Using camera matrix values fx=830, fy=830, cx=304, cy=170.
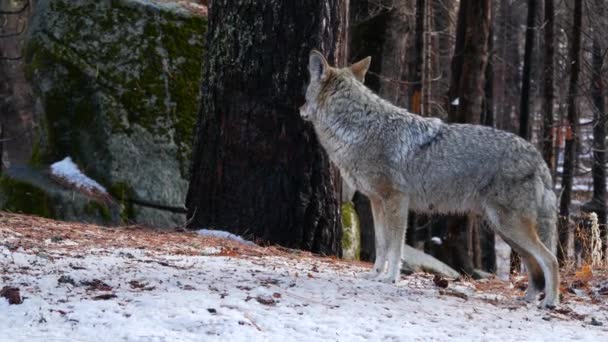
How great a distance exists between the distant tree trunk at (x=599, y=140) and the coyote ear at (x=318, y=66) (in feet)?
39.9

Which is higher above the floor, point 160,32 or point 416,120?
point 160,32

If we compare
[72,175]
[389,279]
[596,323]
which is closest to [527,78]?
[72,175]

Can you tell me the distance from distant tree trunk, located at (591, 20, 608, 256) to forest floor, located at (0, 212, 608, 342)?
1181 cm

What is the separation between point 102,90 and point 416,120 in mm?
5702

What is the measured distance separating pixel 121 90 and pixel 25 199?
1.95 meters

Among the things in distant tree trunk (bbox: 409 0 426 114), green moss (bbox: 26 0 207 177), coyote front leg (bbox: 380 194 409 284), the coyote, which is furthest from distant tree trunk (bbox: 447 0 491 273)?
coyote front leg (bbox: 380 194 409 284)

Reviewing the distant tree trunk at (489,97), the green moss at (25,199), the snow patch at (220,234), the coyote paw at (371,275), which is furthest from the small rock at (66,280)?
the distant tree trunk at (489,97)

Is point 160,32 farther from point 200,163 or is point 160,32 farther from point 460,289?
point 460,289

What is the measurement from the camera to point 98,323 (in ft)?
14.9

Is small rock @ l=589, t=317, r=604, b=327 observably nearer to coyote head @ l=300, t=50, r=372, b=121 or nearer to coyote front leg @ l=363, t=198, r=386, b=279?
coyote front leg @ l=363, t=198, r=386, b=279

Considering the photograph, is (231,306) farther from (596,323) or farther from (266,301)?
(596,323)

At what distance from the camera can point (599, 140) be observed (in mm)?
19922

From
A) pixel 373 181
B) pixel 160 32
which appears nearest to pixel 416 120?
pixel 373 181

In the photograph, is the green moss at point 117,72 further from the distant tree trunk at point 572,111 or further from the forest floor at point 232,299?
the distant tree trunk at point 572,111
